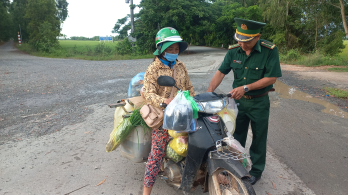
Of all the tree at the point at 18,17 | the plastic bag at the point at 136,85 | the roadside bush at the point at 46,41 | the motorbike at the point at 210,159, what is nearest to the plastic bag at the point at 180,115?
the motorbike at the point at 210,159

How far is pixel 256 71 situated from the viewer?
8.80ft

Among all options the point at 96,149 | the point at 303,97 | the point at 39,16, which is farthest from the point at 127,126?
the point at 39,16

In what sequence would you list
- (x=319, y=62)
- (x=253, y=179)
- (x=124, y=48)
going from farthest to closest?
(x=124, y=48) → (x=319, y=62) → (x=253, y=179)

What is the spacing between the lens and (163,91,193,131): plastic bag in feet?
6.37

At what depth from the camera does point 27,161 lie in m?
3.38

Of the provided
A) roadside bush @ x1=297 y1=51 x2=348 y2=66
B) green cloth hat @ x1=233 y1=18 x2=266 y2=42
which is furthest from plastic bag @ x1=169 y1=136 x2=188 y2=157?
roadside bush @ x1=297 y1=51 x2=348 y2=66

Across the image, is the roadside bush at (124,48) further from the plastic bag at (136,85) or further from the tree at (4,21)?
the tree at (4,21)

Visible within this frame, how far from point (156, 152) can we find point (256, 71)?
1.39 meters

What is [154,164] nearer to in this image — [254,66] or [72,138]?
[254,66]

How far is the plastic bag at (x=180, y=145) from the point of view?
2.16 metres

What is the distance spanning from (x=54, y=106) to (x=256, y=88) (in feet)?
16.6

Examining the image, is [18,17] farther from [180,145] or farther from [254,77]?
[180,145]

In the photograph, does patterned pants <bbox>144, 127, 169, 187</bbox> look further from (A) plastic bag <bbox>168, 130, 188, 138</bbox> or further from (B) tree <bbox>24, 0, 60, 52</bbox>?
(B) tree <bbox>24, 0, 60, 52</bbox>

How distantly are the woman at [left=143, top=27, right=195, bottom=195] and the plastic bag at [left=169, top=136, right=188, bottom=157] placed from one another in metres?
0.21
